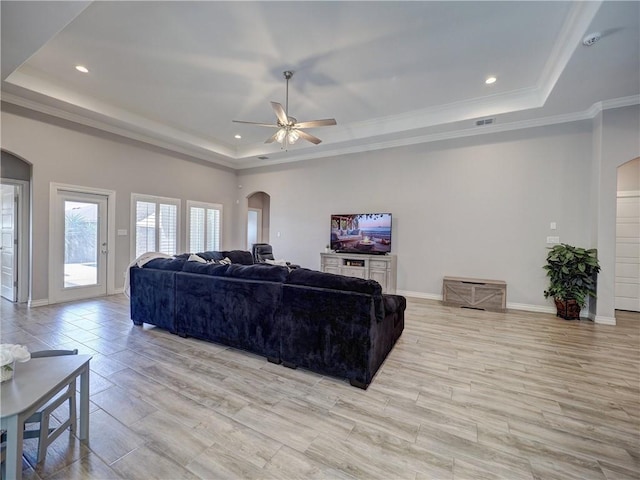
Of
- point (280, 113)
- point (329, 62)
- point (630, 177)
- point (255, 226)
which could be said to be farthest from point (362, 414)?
point (255, 226)

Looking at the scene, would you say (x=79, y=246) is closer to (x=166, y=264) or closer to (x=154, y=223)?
(x=154, y=223)

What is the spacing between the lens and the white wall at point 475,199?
15.3ft

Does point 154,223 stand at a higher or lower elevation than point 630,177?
lower

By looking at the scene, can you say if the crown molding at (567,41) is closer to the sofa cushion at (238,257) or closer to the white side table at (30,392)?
the white side table at (30,392)

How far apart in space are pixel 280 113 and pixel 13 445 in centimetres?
361

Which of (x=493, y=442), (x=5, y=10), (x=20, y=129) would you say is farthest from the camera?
(x=20, y=129)

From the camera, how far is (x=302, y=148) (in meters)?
6.52

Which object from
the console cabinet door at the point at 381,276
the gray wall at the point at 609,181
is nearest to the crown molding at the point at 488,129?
the gray wall at the point at 609,181

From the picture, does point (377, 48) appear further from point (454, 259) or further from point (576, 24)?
point (454, 259)

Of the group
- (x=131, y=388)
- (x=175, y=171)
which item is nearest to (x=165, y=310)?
(x=131, y=388)

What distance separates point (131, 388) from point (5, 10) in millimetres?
3652

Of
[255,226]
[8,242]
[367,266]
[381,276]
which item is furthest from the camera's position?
[255,226]

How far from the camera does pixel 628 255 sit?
516 centimetres

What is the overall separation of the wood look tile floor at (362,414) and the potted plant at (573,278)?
0.92m
